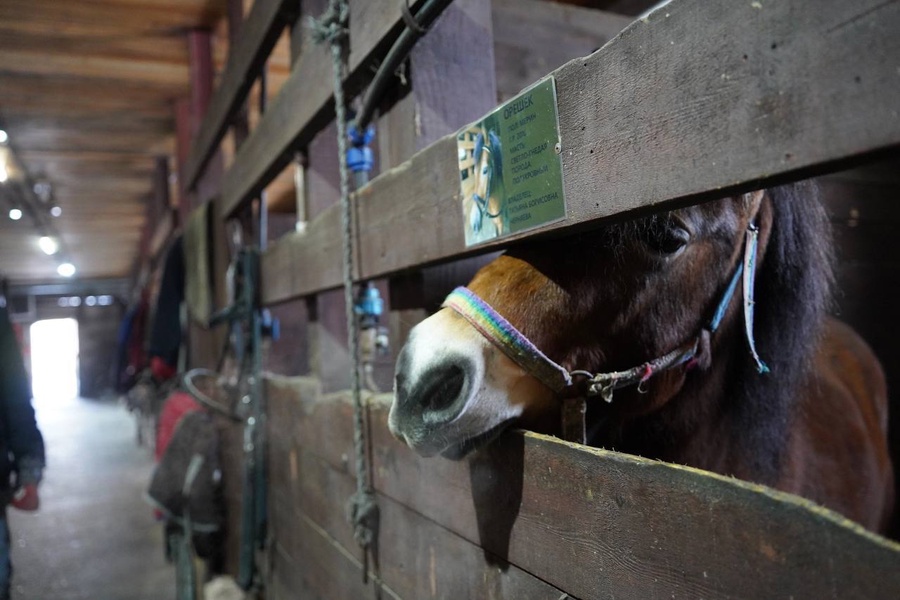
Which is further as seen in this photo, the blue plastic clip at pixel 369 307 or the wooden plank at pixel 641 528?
the blue plastic clip at pixel 369 307

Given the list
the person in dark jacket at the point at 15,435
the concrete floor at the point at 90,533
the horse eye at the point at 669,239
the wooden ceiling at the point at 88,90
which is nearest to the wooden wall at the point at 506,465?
the horse eye at the point at 669,239

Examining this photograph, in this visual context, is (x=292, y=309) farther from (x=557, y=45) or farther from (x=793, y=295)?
(x=793, y=295)

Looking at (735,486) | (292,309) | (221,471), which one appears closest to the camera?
(735,486)

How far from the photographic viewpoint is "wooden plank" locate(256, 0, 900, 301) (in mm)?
506

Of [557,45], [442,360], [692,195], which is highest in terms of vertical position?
[557,45]

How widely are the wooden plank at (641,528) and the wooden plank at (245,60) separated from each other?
1.86m

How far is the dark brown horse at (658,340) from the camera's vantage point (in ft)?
3.08

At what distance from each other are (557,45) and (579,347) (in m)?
2.09

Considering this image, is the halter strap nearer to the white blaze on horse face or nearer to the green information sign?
the white blaze on horse face

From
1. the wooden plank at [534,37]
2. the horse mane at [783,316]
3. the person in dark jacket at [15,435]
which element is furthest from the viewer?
the wooden plank at [534,37]

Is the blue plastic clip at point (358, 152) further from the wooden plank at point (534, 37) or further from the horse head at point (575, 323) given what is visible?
the wooden plank at point (534, 37)

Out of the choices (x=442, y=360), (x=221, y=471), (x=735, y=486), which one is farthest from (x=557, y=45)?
(x=221, y=471)

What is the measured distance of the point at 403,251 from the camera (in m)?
1.33

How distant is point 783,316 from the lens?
1408mm
